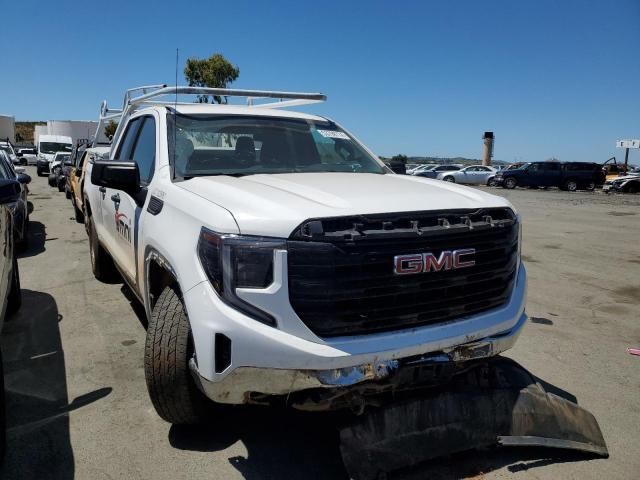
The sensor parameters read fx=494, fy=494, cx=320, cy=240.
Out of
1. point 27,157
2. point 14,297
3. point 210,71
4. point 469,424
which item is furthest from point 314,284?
point 27,157

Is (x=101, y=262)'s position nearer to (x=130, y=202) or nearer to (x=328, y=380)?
(x=130, y=202)

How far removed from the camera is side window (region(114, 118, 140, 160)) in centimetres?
444

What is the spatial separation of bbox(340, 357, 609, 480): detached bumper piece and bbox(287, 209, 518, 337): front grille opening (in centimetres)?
49

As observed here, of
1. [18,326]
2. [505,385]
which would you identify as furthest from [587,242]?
[18,326]

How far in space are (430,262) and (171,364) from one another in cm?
142

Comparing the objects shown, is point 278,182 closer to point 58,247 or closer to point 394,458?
point 394,458

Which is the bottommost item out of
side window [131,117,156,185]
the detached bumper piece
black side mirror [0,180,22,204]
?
the detached bumper piece

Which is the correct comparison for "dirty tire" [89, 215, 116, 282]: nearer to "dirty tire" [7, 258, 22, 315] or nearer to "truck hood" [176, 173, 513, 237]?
"dirty tire" [7, 258, 22, 315]

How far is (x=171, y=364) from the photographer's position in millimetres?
2555

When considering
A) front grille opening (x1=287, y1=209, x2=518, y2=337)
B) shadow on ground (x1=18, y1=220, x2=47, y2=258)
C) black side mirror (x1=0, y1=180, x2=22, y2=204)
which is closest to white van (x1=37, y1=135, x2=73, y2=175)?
shadow on ground (x1=18, y1=220, x2=47, y2=258)

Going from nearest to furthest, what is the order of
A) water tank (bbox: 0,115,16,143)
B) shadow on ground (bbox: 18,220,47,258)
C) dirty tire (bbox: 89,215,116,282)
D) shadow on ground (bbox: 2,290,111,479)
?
shadow on ground (bbox: 2,290,111,479)
dirty tire (bbox: 89,215,116,282)
shadow on ground (bbox: 18,220,47,258)
water tank (bbox: 0,115,16,143)

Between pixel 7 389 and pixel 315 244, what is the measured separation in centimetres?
267

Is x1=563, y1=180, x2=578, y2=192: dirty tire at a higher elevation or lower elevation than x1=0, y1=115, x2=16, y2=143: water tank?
lower

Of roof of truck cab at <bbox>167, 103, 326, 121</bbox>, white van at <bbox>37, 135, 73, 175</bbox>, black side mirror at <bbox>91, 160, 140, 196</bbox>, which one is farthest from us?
white van at <bbox>37, 135, 73, 175</bbox>
